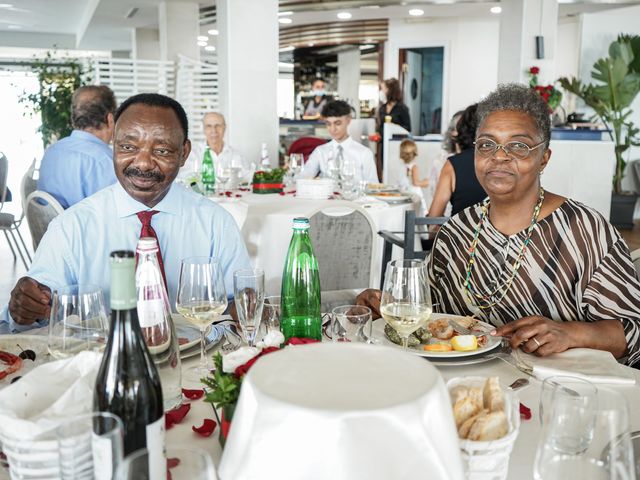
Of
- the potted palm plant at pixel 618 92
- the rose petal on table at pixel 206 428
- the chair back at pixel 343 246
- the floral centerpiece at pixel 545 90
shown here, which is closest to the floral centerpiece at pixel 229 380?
the rose petal on table at pixel 206 428

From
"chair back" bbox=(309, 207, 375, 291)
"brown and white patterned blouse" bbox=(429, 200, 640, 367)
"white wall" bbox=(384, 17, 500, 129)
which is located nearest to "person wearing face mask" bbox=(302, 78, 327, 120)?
"white wall" bbox=(384, 17, 500, 129)

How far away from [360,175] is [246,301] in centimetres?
436

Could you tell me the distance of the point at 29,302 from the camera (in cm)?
167

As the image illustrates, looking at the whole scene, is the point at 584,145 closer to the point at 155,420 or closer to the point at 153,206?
the point at 153,206

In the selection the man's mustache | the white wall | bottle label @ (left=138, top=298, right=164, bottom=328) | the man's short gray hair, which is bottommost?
bottle label @ (left=138, top=298, right=164, bottom=328)

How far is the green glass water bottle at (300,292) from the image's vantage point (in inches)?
55.2

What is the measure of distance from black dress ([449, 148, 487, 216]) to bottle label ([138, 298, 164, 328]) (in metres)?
3.10

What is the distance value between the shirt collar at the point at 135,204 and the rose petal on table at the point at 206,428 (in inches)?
41.4

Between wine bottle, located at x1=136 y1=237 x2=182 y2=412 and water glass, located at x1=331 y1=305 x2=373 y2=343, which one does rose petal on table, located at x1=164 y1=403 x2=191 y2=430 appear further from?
water glass, located at x1=331 y1=305 x2=373 y2=343

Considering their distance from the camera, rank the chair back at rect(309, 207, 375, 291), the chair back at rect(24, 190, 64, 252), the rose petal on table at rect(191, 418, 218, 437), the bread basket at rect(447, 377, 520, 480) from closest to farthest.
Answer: the bread basket at rect(447, 377, 520, 480)
the rose petal on table at rect(191, 418, 218, 437)
the chair back at rect(309, 207, 375, 291)
the chair back at rect(24, 190, 64, 252)

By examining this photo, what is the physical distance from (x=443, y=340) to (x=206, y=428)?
63 centimetres

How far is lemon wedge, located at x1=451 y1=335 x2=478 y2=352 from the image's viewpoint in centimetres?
134

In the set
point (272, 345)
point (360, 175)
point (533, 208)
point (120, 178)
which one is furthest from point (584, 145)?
point (272, 345)

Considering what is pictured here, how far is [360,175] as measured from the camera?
5.59m
